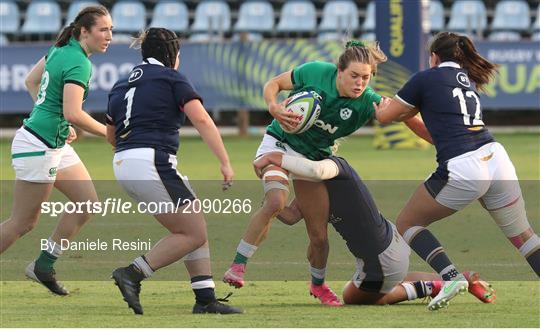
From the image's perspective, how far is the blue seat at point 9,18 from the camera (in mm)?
27234

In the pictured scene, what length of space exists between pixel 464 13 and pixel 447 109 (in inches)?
826

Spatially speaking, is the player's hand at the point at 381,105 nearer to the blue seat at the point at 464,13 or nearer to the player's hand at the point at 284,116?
the player's hand at the point at 284,116

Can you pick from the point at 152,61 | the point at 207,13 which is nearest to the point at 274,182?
the point at 152,61

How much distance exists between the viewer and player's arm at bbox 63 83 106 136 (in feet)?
26.3

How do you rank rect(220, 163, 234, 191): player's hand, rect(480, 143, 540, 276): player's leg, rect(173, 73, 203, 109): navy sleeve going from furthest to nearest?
rect(480, 143, 540, 276): player's leg → rect(173, 73, 203, 109): navy sleeve → rect(220, 163, 234, 191): player's hand

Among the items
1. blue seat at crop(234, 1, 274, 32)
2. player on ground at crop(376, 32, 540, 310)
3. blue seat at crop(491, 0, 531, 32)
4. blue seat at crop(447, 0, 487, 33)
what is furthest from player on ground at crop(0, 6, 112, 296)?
blue seat at crop(491, 0, 531, 32)

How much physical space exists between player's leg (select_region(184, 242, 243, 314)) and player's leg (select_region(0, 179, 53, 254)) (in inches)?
53.4

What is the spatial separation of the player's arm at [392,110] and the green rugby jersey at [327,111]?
0.07 metres

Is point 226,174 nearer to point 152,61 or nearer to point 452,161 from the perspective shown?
point 152,61

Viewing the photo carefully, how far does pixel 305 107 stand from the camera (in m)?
7.76

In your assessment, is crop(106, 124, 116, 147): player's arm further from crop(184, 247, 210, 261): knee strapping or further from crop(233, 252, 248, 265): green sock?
crop(233, 252, 248, 265): green sock

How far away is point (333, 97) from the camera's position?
7855 mm

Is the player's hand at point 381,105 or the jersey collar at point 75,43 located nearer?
the player's hand at point 381,105

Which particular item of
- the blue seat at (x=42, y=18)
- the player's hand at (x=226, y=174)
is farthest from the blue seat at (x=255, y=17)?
the player's hand at (x=226, y=174)
